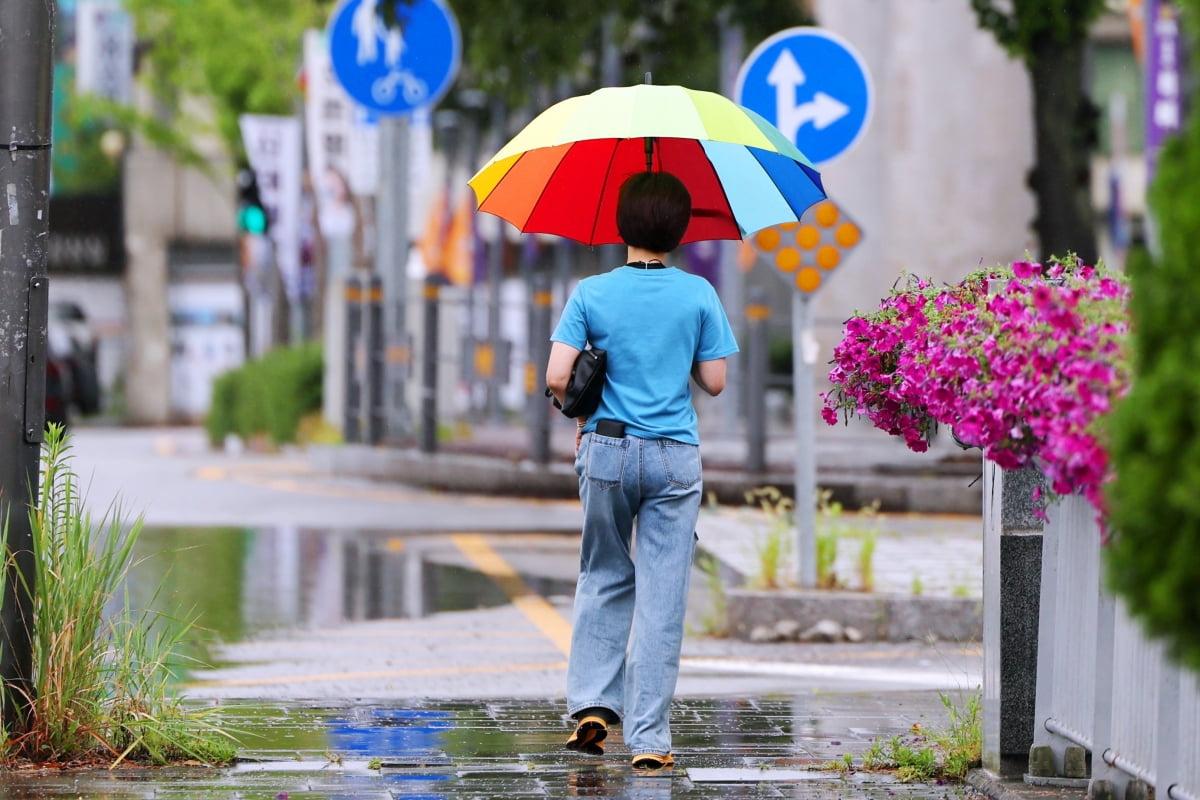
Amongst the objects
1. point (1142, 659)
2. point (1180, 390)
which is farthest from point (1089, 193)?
point (1180, 390)

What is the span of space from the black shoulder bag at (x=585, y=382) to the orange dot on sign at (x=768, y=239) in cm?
398

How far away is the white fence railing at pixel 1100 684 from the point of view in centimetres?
424

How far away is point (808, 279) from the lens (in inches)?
376

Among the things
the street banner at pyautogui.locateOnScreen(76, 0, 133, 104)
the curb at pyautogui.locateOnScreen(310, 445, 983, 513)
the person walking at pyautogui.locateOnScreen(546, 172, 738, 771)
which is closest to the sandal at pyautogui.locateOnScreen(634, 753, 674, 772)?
the person walking at pyautogui.locateOnScreen(546, 172, 738, 771)

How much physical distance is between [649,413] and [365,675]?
288cm

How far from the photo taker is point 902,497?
15.7 metres

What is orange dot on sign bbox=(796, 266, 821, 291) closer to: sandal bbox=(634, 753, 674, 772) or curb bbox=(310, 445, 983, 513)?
sandal bbox=(634, 753, 674, 772)

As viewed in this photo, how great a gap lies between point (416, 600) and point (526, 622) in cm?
112

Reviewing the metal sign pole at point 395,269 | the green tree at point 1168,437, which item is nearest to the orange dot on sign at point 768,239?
the green tree at point 1168,437

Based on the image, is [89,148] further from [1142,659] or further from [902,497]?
[1142,659]

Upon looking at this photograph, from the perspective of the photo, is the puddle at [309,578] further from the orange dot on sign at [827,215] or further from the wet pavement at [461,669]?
the orange dot on sign at [827,215]

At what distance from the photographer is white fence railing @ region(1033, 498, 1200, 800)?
4.24m

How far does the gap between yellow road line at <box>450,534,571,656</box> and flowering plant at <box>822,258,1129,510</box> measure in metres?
2.96

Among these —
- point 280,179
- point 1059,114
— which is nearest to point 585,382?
point 1059,114
